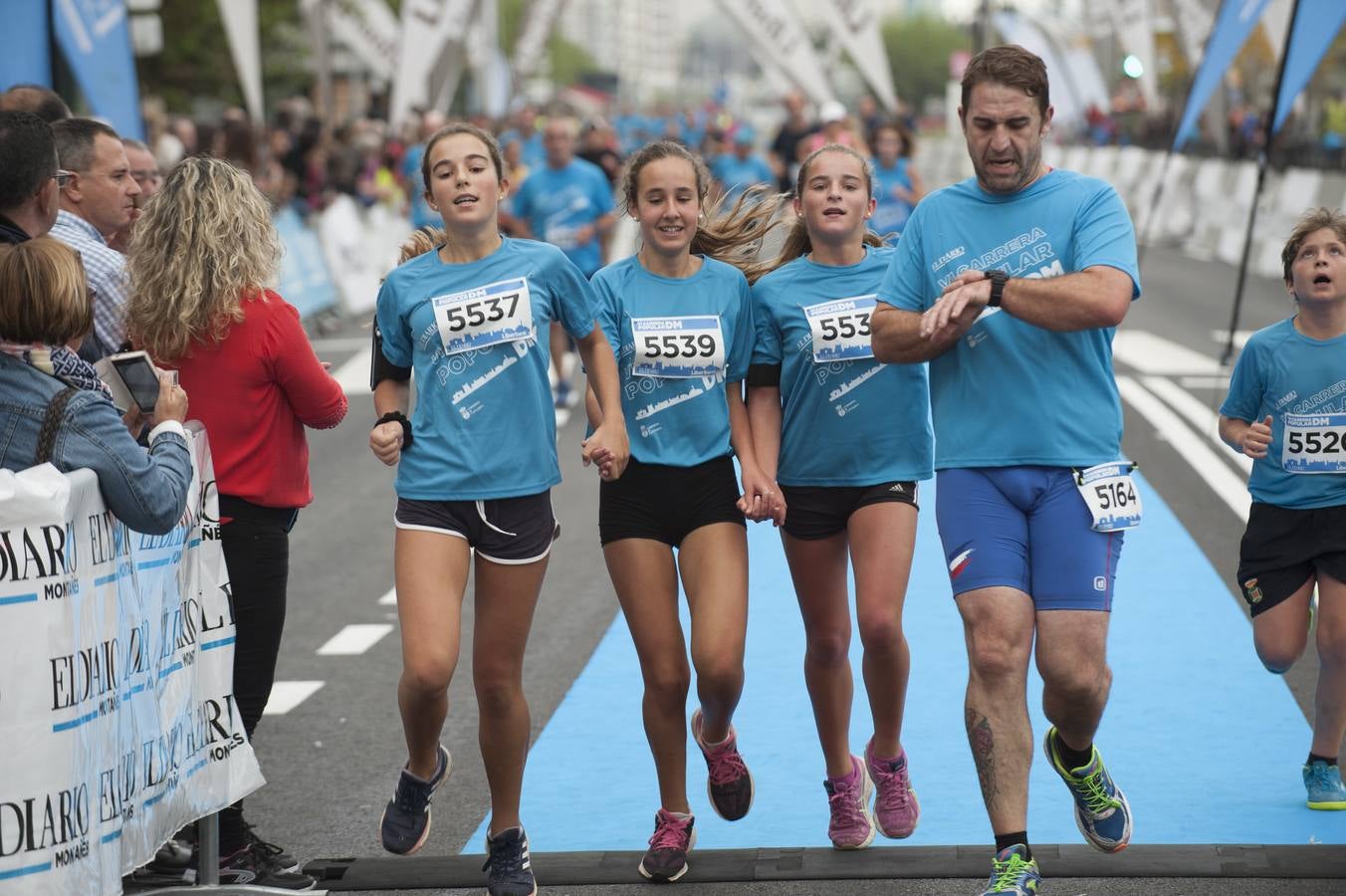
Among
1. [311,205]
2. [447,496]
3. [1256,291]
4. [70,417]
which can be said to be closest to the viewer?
[70,417]

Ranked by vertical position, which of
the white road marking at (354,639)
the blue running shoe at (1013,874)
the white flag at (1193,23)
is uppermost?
the white flag at (1193,23)

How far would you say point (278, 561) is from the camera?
5254mm

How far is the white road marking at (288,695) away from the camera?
7.26m

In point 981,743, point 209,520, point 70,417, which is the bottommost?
point 981,743

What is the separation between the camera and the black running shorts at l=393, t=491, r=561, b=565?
5.14 meters

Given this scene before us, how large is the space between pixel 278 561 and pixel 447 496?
55cm

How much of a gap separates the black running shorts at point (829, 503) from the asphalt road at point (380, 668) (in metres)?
1.07

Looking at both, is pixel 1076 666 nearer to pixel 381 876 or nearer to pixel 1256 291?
pixel 381 876

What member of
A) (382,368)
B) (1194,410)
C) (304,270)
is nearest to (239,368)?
(382,368)

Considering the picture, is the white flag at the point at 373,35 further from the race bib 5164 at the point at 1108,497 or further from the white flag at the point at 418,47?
the race bib 5164 at the point at 1108,497

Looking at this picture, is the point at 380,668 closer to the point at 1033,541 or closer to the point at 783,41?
the point at 1033,541

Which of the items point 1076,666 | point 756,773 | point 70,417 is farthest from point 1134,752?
point 70,417

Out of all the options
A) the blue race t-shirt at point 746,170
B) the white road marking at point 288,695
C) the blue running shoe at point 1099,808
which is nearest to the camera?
the blue running shoe at point 1099,808

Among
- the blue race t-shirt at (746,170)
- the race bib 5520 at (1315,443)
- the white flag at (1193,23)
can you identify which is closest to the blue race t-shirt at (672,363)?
the race bib 5520 at (1315,443)
